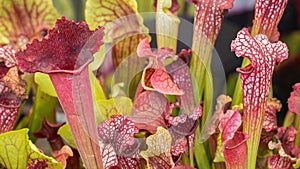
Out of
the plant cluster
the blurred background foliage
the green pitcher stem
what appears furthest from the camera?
the blurred background foliage

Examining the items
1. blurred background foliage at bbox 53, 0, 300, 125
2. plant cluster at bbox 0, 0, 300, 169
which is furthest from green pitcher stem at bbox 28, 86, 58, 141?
blurred background foliage at bbox 53, 0, 300, 125

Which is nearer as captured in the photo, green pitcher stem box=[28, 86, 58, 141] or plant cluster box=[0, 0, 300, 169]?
plant cluster box=[0, 0, 300, 169]

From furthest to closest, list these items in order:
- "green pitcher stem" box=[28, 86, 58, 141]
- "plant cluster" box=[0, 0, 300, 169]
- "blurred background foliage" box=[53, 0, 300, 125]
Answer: "blurred background foliage" box=[53, 0, 300, 125]
"green pitcher stem" box=[28, 86, 58, 141]
"plant cluster" box=[0, 0, 300, 169]

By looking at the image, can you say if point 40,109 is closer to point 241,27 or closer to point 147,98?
point 147,98

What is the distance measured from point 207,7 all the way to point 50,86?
11.0 inches

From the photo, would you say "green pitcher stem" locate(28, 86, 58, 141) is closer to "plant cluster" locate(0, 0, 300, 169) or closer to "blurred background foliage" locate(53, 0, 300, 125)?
"plant cluster" locate(0, 0, 300, 169)

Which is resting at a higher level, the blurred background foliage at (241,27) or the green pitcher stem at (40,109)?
the green pitcher stem at (40,109)

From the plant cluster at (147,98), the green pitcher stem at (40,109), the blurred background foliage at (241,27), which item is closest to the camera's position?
the plant cluster at (147,98)

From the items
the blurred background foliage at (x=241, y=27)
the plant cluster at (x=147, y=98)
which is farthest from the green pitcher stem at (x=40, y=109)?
the blurred background foliage at (x=241, y=27)

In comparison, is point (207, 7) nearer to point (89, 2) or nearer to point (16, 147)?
point (89, 2)

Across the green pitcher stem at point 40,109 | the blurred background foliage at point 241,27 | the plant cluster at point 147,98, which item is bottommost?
the blurred background foliage at point 241,27

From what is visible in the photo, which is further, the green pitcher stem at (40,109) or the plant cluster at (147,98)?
the green pitcher stem at (40,109)

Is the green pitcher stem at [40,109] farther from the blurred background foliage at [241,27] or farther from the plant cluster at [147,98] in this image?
the blurred background foliage at [241,27]

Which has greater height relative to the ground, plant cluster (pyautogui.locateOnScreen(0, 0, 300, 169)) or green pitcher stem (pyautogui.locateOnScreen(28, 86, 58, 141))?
plant cluster (pyautogui.locateOnScreen(0, 0, 300, 169))
